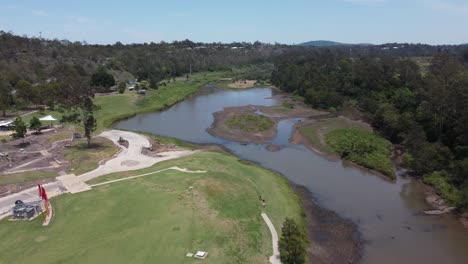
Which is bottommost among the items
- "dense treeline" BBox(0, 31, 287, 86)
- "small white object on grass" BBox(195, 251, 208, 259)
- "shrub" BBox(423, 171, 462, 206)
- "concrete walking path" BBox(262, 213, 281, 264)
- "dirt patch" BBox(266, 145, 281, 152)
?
"dirt patch" BBox(266, 145, 281, 152)

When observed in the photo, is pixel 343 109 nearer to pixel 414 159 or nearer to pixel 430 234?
pixel 414 159

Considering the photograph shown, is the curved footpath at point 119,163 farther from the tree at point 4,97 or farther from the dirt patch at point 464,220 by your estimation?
the dirt patch at point 464,220

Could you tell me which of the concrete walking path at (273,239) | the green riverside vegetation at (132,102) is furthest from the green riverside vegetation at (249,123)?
the concrete walking path at (273,239)

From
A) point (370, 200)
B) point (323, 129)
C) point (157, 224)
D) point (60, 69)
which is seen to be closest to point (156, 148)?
point (157, 224)

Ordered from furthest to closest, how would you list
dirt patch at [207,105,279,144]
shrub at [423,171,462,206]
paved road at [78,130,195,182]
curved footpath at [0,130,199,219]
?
1. dirt patch at [207,105,279,144]
2. paved road at [78,130,195,182]
3. shrub at [423,171,462,206]
4. curved footpath at [0,130,199,219]

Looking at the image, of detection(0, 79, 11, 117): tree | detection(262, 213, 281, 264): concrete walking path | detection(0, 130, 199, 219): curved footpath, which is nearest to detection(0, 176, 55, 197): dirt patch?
detection(0, 130, 199, 219): curved footpath

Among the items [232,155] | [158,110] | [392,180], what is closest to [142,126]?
[158,110]

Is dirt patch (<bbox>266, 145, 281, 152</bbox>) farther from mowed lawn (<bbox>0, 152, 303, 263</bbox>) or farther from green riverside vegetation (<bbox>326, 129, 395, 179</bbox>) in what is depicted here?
mowed lawn (<bbox>0, 152, 303, 263</bbox>)

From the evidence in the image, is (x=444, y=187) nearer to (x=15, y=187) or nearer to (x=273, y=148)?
(x=273, y=148)
